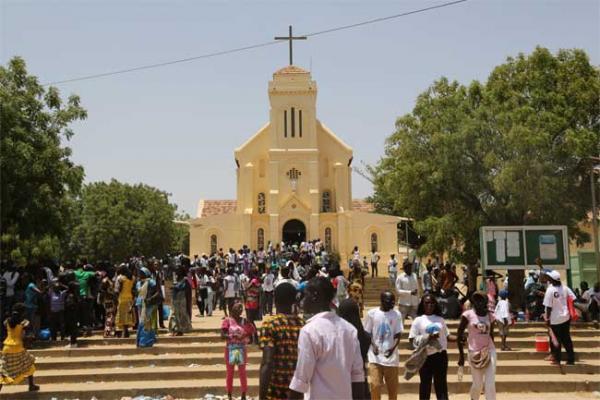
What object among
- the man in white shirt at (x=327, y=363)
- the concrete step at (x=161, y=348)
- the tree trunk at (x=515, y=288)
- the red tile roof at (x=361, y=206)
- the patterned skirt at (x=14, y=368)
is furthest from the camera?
the red tile roof at (x=361, y=206)

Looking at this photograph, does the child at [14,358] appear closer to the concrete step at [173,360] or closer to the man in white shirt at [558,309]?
the concrete step at [173,360]

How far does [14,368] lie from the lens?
1012cm

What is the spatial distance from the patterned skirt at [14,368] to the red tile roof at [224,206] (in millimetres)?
42558

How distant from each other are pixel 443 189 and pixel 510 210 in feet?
8.20

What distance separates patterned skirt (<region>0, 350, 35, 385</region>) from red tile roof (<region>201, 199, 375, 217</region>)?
42558 mm

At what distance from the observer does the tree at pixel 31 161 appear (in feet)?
56.5

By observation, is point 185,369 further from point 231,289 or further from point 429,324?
point 231,289

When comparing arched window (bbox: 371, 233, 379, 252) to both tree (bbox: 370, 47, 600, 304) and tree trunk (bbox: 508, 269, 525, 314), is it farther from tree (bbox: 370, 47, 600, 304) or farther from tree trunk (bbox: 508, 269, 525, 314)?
tree trunk (bbox: 508, 269, 525, 314)

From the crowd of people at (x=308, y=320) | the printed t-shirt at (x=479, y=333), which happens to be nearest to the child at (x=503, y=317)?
the crowd of people at (x=308, y=320)

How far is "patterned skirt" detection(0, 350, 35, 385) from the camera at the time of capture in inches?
395

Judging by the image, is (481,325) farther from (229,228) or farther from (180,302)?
(229,228)

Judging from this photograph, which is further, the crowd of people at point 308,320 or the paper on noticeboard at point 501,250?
the paper on noticeboard at point 501,250

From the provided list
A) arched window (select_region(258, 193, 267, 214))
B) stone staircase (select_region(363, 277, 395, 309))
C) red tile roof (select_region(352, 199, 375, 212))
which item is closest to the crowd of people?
stone staircase (select_region(363, 277, 395, 309))

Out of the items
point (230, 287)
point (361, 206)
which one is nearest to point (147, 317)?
point (230, 287)
